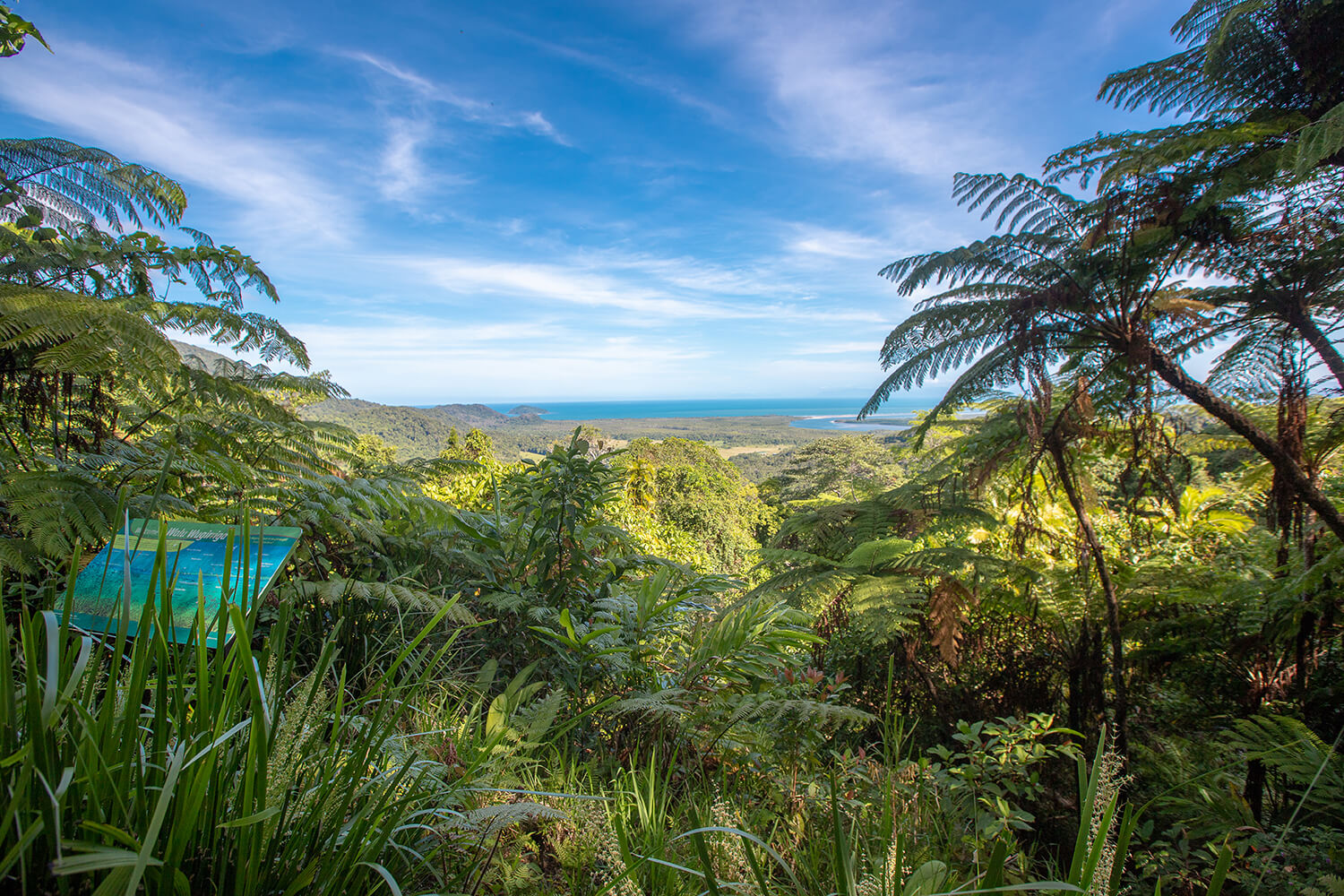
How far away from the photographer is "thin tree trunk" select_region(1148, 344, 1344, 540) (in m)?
2.13

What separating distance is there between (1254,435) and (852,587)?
1.68 metres

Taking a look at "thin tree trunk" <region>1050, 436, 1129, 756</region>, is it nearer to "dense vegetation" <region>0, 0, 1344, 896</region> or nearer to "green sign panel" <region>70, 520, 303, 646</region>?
"dense vegetation" <region>0, 0, 1344, 896</region>

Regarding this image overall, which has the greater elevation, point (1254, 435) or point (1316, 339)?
point (1316, 339)

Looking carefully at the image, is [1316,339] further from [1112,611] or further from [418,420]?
[418,420]

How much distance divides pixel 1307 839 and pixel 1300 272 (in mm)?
2115

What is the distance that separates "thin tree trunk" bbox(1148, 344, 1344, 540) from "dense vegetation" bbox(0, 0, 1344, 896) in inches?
0.5

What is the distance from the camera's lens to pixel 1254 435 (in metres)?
2.16

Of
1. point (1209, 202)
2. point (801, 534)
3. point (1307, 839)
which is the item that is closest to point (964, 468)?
point (801, 534)

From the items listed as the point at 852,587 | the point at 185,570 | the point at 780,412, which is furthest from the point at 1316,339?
the point at 780,412

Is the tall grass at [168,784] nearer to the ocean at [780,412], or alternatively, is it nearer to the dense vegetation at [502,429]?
the ocean at [780,412]

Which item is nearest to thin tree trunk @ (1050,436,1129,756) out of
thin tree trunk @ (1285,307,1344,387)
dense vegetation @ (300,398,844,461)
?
thin tree trunk @ (1285,307,1344,387)

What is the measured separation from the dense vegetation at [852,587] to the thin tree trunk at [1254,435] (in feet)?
0.04

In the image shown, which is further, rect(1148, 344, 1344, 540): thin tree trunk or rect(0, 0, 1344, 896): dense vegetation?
rect(1148, 344, 1344, 540): thin tree trunk

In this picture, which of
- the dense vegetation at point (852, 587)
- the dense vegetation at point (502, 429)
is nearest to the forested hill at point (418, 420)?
the dense vegetation at point (502, 429)
